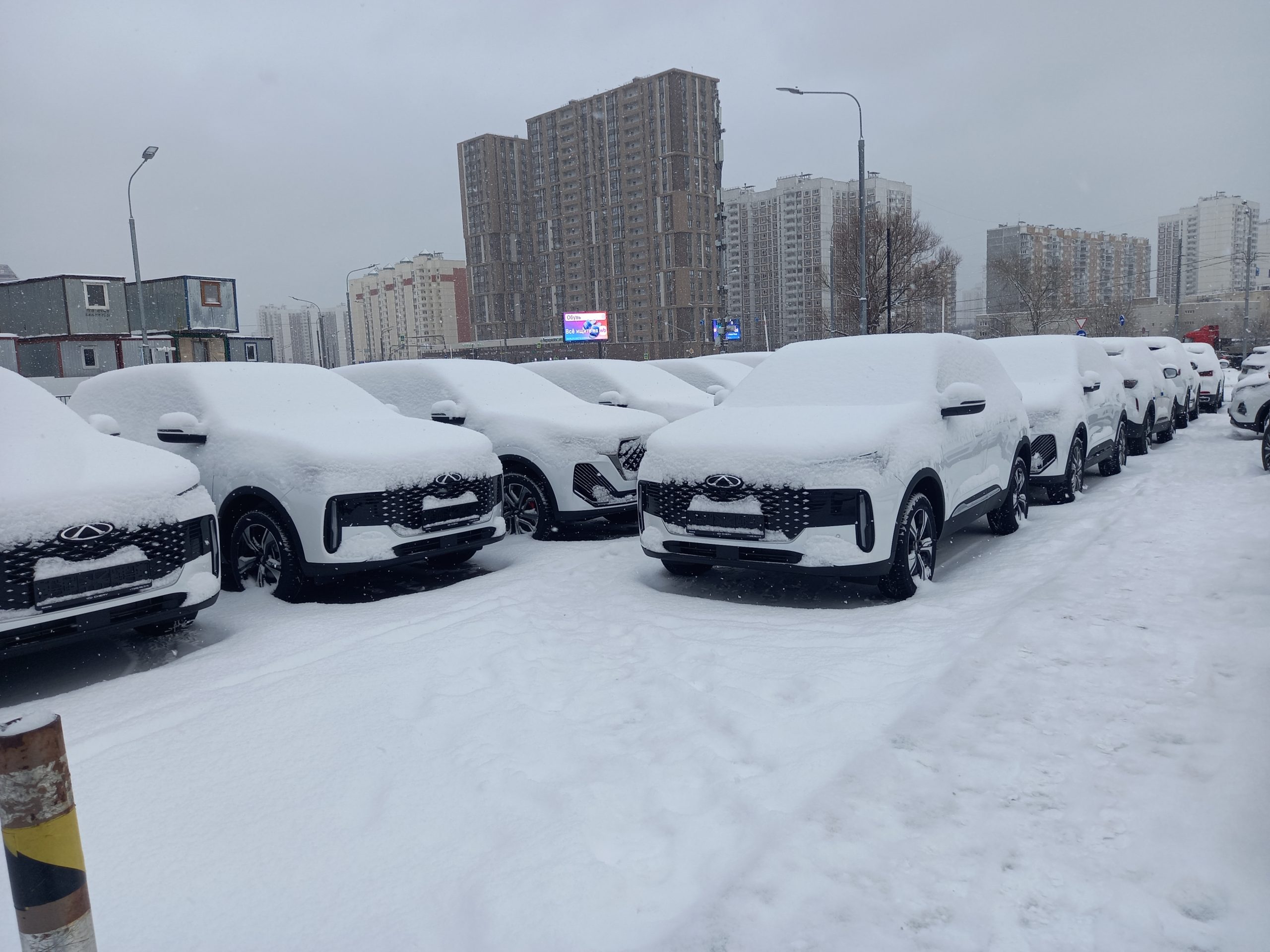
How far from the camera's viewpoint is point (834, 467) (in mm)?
5500

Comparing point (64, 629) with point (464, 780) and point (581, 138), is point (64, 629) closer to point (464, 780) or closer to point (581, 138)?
point (464, 780)

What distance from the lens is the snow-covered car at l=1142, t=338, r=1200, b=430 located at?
16.2m

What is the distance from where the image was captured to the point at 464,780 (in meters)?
3.43

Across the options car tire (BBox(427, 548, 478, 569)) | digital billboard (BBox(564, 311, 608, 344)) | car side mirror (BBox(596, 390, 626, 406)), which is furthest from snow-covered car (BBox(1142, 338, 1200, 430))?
digital billboard (BBox(564, 311, 608, 344))

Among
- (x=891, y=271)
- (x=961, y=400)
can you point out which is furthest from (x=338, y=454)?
(x=891, y=271)

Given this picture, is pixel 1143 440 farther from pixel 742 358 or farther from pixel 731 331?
pixel 731 331

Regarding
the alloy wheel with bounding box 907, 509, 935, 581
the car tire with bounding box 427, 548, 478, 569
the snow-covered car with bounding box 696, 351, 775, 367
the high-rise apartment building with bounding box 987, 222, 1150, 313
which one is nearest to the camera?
the alloy wheel with bounding box 907, 509, 935, 581

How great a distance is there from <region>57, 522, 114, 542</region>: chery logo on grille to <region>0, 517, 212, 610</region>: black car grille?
0.01 m

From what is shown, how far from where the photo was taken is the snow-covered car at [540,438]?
26.2ft

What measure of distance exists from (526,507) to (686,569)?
2225 mm

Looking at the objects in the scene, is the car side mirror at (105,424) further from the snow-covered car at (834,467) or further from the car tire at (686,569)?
the car tire at (686,569)

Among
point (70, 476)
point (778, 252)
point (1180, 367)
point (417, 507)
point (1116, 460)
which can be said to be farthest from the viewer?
point (778, 252)

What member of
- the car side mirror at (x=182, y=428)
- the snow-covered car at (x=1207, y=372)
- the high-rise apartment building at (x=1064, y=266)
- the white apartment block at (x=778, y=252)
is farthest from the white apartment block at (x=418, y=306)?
the car side mirror at (x=182, y=428)

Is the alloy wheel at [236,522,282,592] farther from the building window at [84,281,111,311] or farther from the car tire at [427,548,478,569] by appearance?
the building window at [84,281,111,311]
